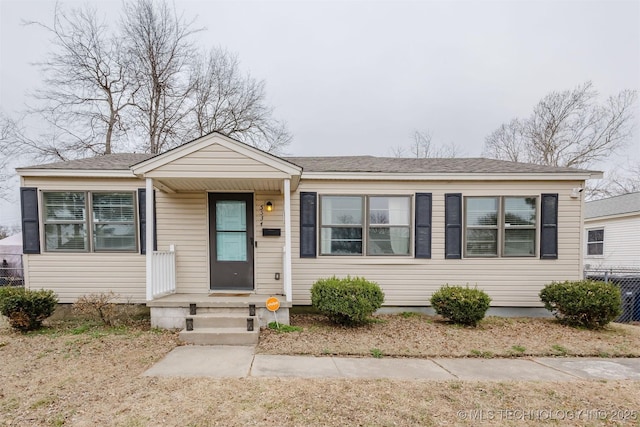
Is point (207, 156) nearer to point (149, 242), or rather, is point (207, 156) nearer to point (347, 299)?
point (149, 242)

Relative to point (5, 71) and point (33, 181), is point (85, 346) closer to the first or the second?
point (33, 181)

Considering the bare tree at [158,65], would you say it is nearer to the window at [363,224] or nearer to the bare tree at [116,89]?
the bare tree at [116,89]

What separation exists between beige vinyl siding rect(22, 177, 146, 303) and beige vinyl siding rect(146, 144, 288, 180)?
5.31 ft

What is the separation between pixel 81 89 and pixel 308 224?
14651 mm

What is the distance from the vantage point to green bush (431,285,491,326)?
17.8 feet

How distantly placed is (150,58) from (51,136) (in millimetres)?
5909

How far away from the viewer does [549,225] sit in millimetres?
6234

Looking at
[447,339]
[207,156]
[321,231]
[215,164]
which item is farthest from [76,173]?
[447,339]

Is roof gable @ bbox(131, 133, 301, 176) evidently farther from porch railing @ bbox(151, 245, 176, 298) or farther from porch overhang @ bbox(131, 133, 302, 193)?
porch railing @ bbox(151, 245, 176, 298)

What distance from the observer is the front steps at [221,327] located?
4559 millimetres

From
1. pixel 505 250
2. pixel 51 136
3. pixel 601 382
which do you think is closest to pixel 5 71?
pixel 51 136

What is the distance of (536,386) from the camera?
131 inches

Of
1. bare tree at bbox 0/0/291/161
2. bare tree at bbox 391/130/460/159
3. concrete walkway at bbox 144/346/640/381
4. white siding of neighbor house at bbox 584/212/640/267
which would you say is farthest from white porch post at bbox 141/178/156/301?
bare tree at bbox 391/130/460/159

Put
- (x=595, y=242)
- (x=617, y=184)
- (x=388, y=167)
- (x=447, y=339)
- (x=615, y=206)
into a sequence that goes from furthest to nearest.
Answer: (x=617, y=184), (x=595, y=242), (x=615, y=206), (x=388, y=167), (x=447, y=339)
